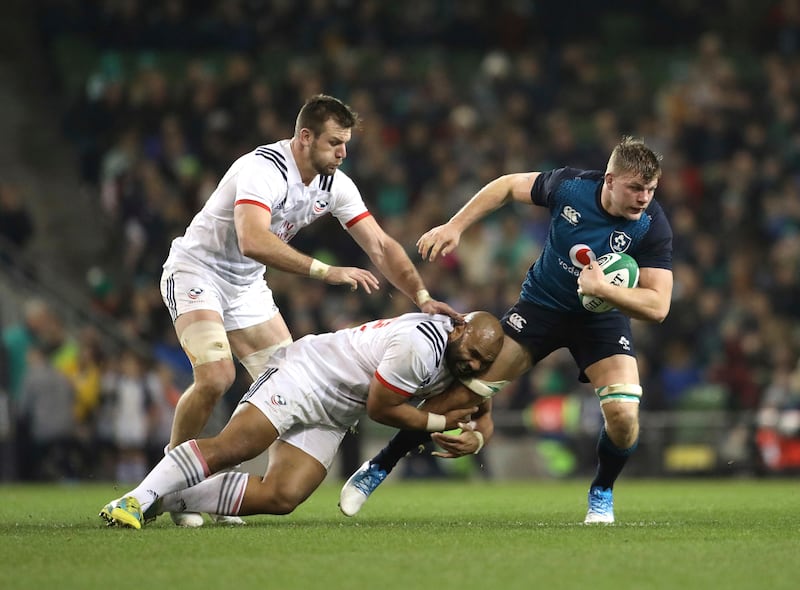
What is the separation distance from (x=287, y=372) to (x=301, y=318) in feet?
25.0

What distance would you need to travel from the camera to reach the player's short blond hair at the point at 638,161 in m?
7.68

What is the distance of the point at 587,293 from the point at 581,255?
1.73 ft

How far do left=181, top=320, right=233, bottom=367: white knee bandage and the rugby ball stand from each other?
2066 mm

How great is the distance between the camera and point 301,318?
15391 mm

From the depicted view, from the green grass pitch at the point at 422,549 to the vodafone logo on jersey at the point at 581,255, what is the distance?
1.49 metres

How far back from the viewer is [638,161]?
7688 millimetres

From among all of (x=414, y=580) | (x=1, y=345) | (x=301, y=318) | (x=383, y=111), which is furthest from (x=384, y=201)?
(x=414, y=580)

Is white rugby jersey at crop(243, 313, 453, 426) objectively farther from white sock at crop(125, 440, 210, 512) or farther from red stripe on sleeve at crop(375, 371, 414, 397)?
white sock at crop(125, 440, 210, 512)

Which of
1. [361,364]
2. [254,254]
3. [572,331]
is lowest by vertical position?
[361,364]

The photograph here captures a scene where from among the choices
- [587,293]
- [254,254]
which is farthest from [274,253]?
[587,293]

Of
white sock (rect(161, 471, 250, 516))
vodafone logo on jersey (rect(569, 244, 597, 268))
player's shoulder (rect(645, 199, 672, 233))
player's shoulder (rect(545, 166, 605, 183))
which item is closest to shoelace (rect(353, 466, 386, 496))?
white sock (rect(161, 471, 250, 516))

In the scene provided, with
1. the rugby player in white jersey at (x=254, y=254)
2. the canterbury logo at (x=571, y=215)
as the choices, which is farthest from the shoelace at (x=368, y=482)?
the canterbury logo at (x=571, y=215)

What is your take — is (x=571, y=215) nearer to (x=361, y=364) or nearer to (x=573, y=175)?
(x=573, y=175)

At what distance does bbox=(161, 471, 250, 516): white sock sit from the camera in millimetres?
7555
